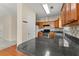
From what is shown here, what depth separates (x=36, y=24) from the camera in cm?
207

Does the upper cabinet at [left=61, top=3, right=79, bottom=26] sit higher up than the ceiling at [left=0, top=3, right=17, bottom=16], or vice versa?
the ceiling at [left=0, top=3, right=17, bottom=16]

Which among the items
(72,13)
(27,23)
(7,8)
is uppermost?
(7,8)

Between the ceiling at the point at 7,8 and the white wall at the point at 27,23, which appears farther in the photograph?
the white wall at the point at 27,23

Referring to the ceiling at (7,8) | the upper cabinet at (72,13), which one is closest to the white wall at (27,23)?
the ceiling at (7,8)

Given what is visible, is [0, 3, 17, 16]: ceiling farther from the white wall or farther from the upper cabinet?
the upper cabinet

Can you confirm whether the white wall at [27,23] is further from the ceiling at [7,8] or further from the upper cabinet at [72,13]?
the upper cabinet at [72,13]

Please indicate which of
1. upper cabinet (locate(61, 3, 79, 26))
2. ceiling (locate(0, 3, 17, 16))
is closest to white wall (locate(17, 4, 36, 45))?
ceiling (locate(0, 3, 17, 16))

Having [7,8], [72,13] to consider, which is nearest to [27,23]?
[7,8]

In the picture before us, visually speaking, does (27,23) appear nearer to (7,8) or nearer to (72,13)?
(7,8)

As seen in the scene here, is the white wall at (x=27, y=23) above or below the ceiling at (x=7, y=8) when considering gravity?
below

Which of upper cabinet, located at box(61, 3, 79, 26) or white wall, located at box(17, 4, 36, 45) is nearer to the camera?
upper cabinet, located at box(61, 3, 79, 26)

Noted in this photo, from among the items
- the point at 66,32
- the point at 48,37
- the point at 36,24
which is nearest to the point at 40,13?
the point at 36,24

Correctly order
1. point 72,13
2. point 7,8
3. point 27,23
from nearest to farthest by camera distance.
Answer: point 72,13 → point 7,8 → point 27,23

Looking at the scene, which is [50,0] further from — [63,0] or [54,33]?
[54,33]
